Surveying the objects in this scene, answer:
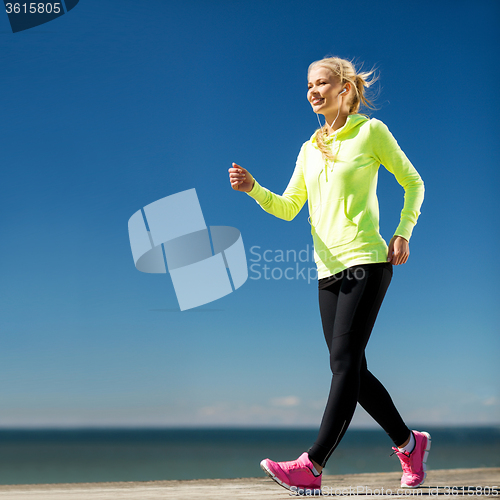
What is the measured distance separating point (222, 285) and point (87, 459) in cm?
620

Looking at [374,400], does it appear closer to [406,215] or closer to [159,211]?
[406,215]

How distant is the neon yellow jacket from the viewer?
1374 millimetres

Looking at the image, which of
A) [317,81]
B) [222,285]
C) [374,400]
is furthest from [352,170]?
[222,285]

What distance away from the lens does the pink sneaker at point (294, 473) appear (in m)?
1.20

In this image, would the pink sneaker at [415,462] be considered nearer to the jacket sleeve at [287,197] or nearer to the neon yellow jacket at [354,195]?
Result: the neon yellow jacket at [354,195]

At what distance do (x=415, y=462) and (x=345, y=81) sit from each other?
50.0 inches

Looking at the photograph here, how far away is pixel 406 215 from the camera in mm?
1432

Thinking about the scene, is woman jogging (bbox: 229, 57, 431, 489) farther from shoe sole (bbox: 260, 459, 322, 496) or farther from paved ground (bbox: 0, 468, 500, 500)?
paved ground (bbox: 0, 468, 500, 500)

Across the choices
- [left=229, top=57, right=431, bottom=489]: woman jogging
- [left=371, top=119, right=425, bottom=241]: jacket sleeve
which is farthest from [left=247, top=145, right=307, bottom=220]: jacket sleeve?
[left=371, top=119, right=425, bottom=241]: jacket sleeve

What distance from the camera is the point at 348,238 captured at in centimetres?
137

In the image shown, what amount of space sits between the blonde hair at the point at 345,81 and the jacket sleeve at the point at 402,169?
0.15 metres

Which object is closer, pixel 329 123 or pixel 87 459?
pixel 329 123

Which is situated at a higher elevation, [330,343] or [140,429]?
[330,343]

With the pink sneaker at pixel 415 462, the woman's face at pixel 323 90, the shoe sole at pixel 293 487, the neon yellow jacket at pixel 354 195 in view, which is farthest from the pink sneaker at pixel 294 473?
the woman's face at pixel 323 90
